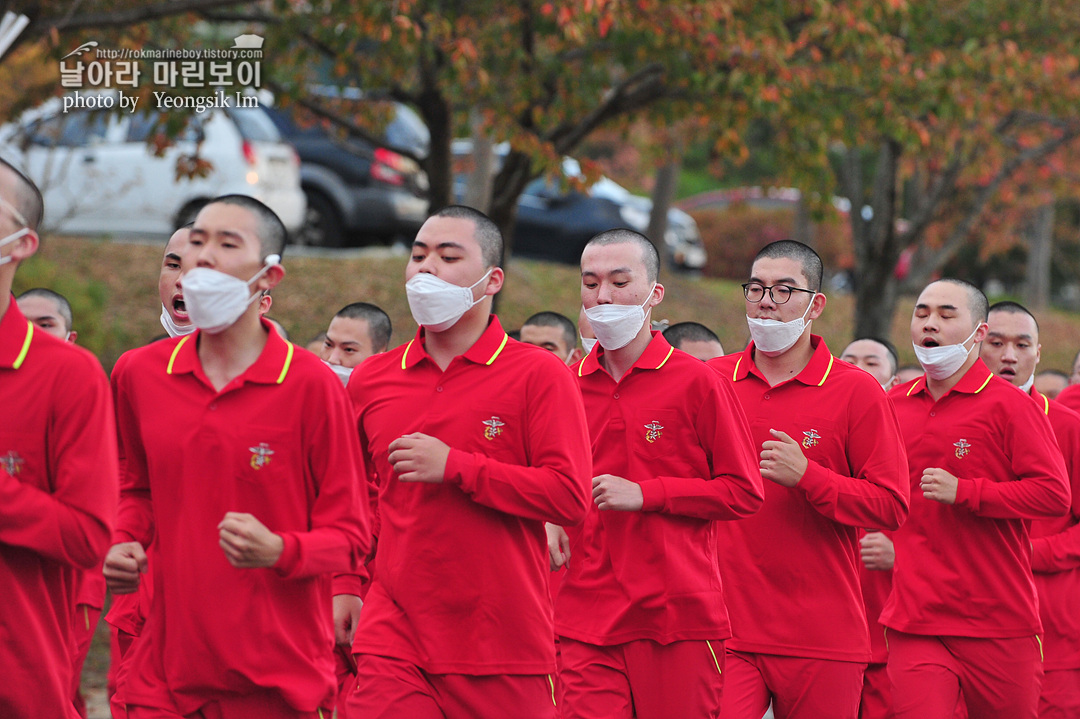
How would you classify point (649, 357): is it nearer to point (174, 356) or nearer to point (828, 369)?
point (828, 369)

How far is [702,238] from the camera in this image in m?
26.2

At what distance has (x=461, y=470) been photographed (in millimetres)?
4270

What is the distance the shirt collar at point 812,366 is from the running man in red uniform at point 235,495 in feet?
7.68

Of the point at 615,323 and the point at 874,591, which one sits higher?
the point at 615,323

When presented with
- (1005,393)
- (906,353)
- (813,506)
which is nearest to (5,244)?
(813,506)

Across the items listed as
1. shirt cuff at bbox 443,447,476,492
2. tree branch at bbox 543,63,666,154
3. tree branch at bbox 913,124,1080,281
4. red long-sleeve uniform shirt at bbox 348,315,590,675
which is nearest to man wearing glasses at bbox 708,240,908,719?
red long-sleeve uniform shirt at bbox 348,315,590,675

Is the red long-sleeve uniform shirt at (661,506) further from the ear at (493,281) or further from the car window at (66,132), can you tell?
the car window at (66,132)

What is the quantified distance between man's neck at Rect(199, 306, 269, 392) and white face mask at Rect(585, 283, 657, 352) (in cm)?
168

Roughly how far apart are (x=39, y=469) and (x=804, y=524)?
10.5 feet

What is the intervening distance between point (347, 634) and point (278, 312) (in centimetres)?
1004

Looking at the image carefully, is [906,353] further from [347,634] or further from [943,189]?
[347,634]

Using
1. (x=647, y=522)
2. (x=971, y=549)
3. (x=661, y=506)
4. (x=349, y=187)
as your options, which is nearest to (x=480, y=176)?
(x=349, y=187)

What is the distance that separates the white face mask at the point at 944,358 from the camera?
19.9 ft

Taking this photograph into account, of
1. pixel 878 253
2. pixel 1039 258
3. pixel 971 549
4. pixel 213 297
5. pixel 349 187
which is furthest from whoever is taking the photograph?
pixel 1039 258
